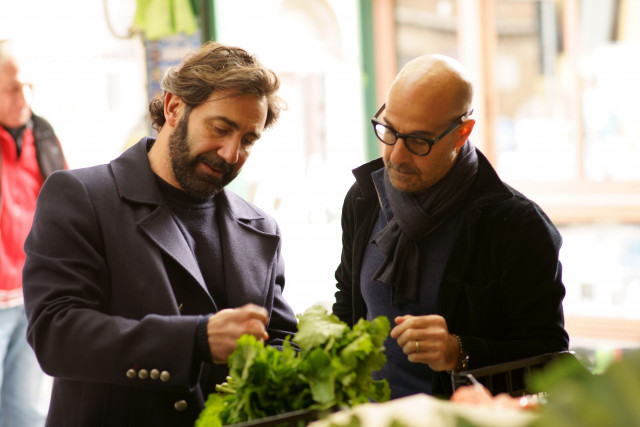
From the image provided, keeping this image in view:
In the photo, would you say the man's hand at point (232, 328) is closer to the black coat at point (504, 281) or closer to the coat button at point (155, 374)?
the coat button at point (155, 374)

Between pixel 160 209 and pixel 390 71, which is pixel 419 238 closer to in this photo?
pixel 160 209

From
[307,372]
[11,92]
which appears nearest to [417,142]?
[307,372]

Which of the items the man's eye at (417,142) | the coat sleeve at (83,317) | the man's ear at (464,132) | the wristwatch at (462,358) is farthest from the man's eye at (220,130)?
the wristwatch at (462,358)

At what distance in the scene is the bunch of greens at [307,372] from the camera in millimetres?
1378

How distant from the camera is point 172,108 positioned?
2.03m

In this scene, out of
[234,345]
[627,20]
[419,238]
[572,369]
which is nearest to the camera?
[572,369]

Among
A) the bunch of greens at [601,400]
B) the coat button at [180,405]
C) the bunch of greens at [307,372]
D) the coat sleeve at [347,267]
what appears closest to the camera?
the bunch of greens at [601,400]

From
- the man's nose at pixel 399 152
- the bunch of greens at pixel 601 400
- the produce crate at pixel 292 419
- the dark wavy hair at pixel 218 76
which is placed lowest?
the produce crate at pixel 292 419

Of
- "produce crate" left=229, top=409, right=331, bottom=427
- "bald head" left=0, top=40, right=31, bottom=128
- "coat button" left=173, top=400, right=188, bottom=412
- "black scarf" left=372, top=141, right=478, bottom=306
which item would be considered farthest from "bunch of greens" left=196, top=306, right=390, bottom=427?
"bald head" left=0, top=40, right=31, bottom=128

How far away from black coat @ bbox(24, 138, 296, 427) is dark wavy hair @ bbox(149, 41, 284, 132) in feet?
0.65

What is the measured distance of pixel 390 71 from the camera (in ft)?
16.9

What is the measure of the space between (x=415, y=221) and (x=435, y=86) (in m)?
0.34

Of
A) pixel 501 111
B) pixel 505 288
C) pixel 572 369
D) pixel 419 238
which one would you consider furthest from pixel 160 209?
pixel 501 111

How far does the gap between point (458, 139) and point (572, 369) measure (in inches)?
45.3
